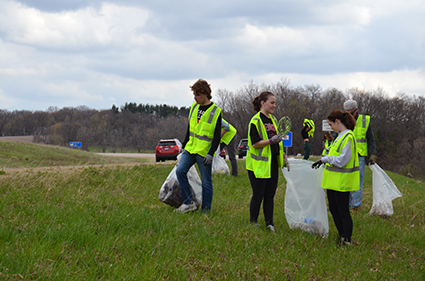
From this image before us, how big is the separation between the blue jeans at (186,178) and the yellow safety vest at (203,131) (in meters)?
0.11

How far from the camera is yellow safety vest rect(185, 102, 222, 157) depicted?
5219 millimetres

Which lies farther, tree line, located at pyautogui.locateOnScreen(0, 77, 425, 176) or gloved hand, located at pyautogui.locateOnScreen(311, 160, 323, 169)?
tree line, located at pyautogui.locateOnScreen(0, 77, 425, 176)

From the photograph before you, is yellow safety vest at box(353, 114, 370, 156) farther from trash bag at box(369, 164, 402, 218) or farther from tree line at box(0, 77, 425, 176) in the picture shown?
tree line at box(0, 77, 425, 176)

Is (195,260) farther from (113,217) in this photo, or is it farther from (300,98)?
(300,98)

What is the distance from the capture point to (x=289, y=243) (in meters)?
4.37

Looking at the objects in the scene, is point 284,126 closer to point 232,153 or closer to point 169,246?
point 169,246

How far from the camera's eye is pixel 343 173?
456 cm

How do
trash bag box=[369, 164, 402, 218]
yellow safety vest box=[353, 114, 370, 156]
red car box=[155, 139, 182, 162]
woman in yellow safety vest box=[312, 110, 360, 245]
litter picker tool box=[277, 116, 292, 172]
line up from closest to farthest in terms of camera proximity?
woman in yellow safety vest box=[312, 110, 360, 245] → litter picker tool box=[277, 116, 292, 172] → trash bag box=[369, 164, 402, 218] → yellow safety vest box=[353, 114, 370, 156] → red car box=[155, 139, 182, 162]

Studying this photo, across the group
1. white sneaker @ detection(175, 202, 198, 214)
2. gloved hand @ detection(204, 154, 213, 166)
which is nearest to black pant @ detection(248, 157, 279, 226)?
gloved hand @ detection(204, 154, 213, 166)

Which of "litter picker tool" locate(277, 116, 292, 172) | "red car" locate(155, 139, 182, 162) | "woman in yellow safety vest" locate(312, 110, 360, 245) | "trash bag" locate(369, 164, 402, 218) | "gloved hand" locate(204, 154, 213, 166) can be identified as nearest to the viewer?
"woman in yellow safety vest" locate(312, 110, 360, 245)

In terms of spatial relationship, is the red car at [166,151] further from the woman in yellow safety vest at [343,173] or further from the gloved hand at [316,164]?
the woman in yellow safety vest at [343,173]

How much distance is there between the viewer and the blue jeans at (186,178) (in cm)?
528

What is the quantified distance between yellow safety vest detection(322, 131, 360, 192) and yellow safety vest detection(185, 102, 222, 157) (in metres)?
1.61

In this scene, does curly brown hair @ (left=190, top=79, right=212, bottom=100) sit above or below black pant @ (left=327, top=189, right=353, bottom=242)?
above
